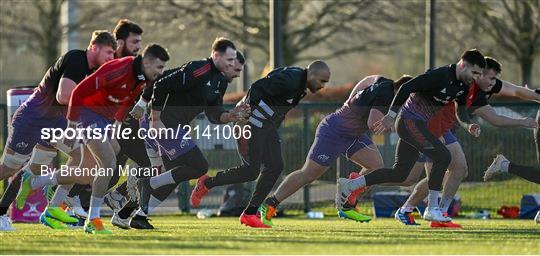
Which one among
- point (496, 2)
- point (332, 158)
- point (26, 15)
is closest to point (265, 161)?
point (332, 158)

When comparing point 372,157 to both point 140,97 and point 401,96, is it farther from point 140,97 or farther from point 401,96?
point 140,97

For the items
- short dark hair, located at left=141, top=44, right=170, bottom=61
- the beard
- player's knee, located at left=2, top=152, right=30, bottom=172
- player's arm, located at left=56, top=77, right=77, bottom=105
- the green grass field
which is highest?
the beard

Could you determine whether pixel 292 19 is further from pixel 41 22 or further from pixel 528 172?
pixel 528 172

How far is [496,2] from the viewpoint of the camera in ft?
124

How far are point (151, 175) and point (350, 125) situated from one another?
233 cm

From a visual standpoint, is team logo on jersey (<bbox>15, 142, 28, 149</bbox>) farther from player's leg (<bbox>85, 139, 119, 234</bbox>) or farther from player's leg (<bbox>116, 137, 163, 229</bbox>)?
player's leg (<bbox>85, 139, 119, 234</bbox>)

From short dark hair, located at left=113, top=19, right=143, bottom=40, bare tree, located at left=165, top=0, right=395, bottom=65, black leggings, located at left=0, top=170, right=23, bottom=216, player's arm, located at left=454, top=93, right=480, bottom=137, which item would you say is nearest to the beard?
short dark hair, located at left=113, top=19, right=143, bottom=40

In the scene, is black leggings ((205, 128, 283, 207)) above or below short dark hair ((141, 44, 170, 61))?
below

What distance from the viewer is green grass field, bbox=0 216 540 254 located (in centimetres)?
1191

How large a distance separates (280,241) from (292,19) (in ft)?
86.3

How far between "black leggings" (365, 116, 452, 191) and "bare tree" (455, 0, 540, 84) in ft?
67.1

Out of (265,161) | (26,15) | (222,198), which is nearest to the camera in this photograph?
(265,161)

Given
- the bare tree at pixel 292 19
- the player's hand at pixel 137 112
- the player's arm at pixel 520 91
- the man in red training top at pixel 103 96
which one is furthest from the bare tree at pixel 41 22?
the man in red training top at pixel 103 96

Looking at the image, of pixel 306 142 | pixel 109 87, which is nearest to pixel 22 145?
pixel 109 87
